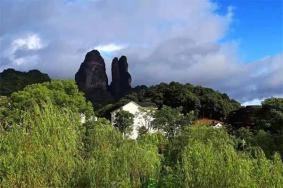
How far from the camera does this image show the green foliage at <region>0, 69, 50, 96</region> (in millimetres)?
85744

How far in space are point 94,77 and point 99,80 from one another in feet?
8.09

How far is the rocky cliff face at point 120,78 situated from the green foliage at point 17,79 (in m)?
51.3

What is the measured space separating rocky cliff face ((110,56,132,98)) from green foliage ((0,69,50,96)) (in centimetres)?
5127

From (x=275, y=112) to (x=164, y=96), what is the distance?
1623 inches

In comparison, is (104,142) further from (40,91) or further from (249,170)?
(40,91)

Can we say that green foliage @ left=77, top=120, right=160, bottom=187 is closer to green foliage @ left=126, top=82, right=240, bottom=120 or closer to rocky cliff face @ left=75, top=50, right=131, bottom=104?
green foliage @ left=126, top=82, right=240, bottom=120

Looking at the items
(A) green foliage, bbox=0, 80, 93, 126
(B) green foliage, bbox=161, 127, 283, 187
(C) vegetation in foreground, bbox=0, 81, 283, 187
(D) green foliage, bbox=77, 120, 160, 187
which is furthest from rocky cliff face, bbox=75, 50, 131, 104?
(B) green foliage, bbox=161, 127, 283, 187

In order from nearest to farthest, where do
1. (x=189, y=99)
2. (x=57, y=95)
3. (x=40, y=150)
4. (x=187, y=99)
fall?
(x=40, y=150) → (x=57, y=95) → (x=189, y=99) → (x=187, y=99)

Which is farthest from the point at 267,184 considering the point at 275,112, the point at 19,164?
the point at 275,112

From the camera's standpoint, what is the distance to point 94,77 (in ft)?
462

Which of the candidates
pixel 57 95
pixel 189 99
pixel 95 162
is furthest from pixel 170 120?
pixel 95 162

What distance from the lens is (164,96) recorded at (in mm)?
87875

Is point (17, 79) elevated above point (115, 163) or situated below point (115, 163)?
above

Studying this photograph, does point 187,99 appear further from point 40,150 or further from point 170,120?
point 40,150
